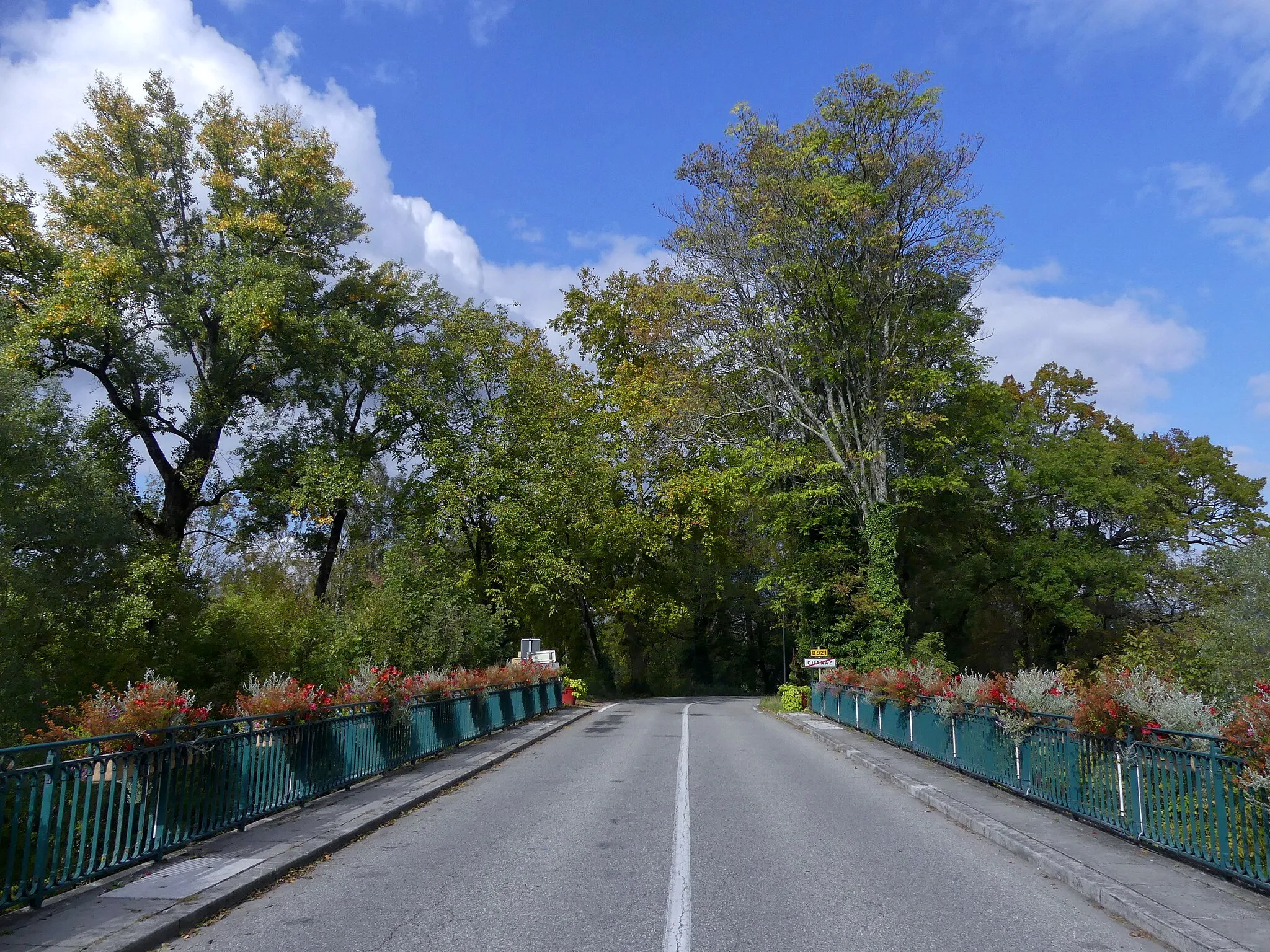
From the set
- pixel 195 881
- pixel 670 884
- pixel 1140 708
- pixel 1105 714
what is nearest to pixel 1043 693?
pixel 1105 714

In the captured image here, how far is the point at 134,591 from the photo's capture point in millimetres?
21297

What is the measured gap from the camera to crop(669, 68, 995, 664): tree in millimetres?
28047

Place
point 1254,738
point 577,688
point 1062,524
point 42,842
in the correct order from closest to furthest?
point 42,842, point 1254,738, point 577,688, point 1062,524

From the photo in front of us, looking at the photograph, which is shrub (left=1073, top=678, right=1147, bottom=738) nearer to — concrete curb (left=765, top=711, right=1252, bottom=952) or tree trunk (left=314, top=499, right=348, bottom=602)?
concrete curb (left=765, top=711, right=1252, bottom=952)

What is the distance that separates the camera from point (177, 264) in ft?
87.0

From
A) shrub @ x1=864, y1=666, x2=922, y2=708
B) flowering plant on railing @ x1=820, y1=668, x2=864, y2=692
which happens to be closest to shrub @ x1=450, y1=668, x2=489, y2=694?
shrub @ x1=864, y1=666, x2=922, y2=708

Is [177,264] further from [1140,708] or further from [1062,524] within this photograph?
[1062,524]

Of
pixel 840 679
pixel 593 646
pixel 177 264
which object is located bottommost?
pixel 840 679

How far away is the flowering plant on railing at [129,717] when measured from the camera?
7371 mm

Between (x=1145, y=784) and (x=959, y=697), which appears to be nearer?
(x=1145, y=784)

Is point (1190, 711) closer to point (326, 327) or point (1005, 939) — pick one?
point (1005, 939)

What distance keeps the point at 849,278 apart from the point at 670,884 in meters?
25.7

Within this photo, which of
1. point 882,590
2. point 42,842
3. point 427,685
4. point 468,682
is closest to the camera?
point 42,842

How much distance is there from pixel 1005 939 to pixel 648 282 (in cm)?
3666
